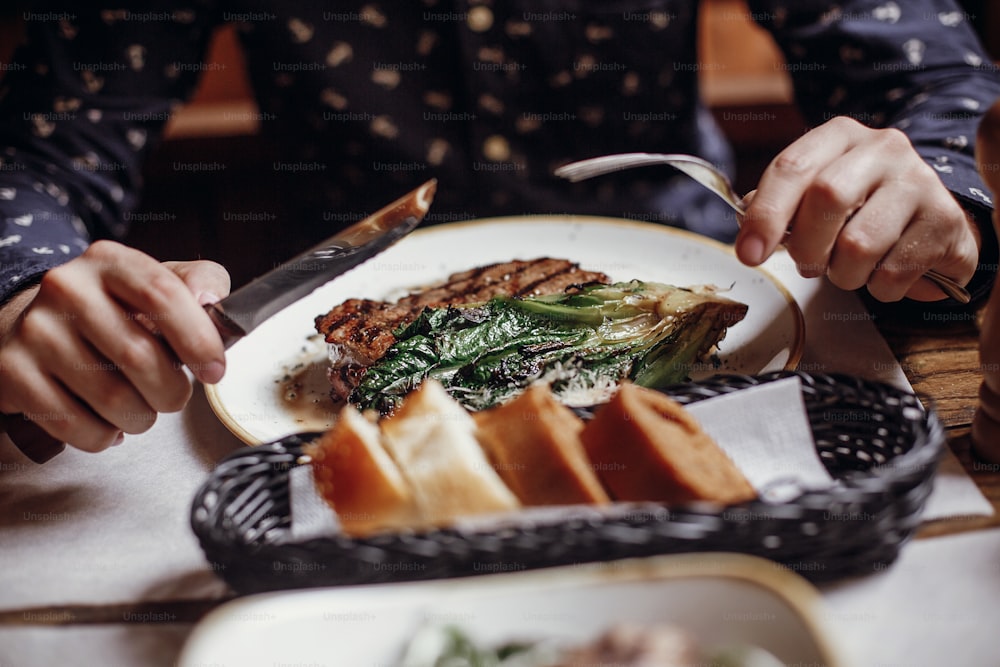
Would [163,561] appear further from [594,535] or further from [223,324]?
[594,535]

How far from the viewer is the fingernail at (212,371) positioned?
3.65 ft

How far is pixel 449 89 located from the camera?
2170 mm

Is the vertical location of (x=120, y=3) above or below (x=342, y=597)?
above

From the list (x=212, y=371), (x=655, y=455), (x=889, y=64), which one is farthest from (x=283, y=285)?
(x=889, y=64)

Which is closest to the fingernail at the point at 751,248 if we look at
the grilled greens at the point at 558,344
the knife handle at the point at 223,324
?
the grilled greens at the point at 558,344

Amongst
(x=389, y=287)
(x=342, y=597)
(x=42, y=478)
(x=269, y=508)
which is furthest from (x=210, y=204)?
(x=342, y=597)

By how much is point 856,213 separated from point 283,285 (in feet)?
2.86

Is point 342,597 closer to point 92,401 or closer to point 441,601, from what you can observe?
point 441,601

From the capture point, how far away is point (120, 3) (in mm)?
2029

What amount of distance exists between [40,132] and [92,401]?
44.7 inches

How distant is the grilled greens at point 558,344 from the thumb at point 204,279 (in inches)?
10.1

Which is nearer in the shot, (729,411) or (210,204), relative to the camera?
(729,411)

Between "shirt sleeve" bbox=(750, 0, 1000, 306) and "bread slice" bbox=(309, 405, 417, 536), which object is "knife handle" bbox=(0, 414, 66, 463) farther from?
"shirt sleeve" bbox=(750, 0, 1000, 306)

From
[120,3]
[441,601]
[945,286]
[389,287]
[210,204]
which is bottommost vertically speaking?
[210,204]
